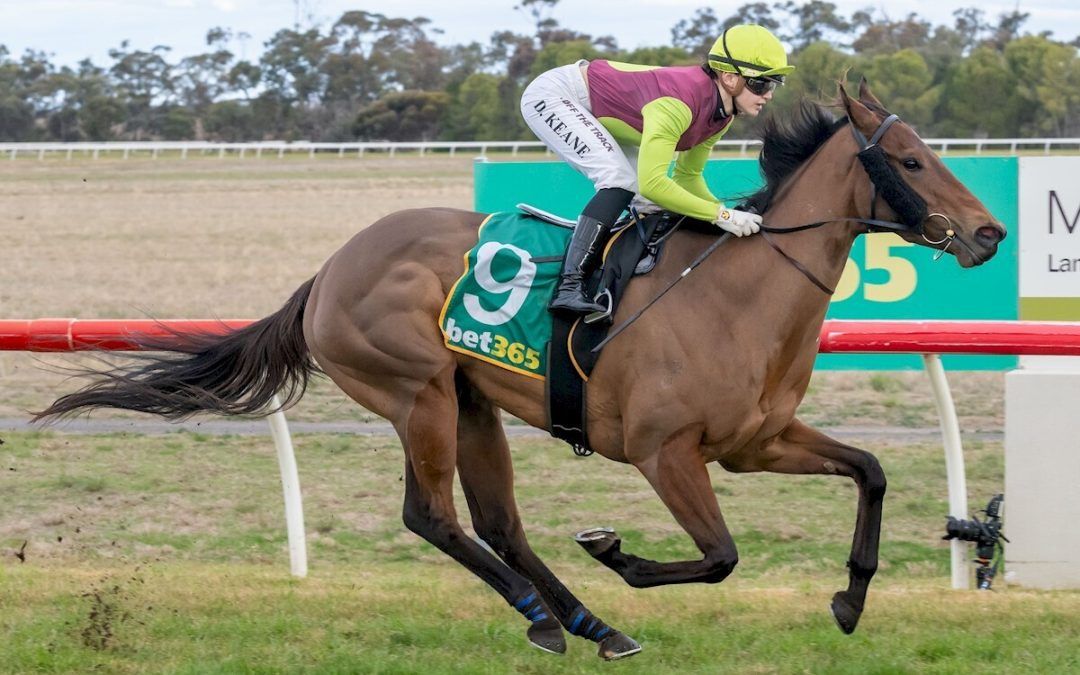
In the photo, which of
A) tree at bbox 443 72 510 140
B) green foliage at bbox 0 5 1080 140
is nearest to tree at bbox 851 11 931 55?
green foliage at bbox 0 5 1080 140

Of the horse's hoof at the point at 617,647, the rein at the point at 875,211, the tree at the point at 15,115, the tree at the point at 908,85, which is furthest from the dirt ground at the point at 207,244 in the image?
the tree at the point at 15,115

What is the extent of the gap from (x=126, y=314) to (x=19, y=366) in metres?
1.87

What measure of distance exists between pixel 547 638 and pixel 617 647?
0.24m

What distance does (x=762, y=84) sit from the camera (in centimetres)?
435

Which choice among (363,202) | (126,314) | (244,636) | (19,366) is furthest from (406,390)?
(363,202)

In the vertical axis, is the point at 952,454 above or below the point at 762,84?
below

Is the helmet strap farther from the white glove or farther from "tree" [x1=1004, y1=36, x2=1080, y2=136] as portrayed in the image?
"tree" [x1=1004, y1=36, x2=1080, y2=136]

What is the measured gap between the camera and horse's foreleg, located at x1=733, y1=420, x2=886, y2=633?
170 inches

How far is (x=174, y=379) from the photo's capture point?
16.5 feet

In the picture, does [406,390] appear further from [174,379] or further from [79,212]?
[79,212]

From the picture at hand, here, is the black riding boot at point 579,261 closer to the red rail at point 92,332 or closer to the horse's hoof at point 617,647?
the horse's hoof at point 617,647

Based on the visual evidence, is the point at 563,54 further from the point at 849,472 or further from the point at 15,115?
the point at 849,472

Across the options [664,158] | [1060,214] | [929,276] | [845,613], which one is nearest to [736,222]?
[664,158]

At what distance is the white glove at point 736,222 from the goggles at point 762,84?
1.26 ft
